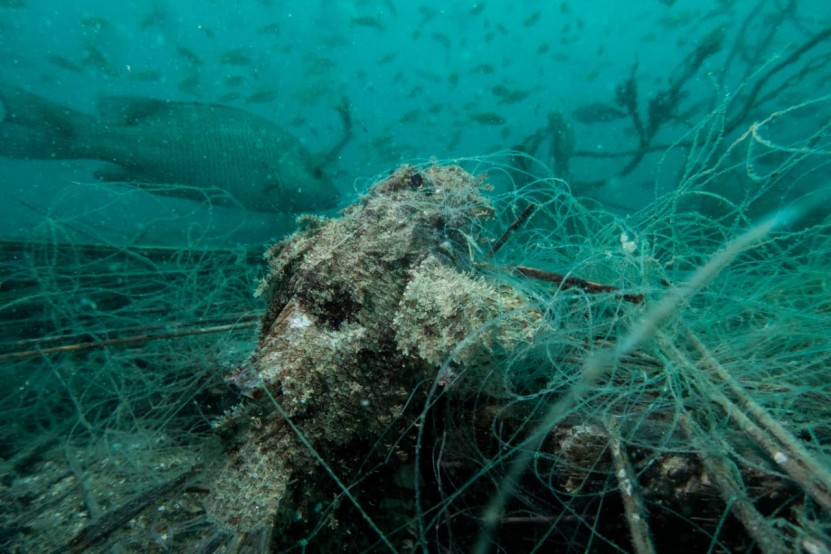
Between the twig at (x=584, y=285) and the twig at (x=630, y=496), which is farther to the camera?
the twig at (x=584, y=285)

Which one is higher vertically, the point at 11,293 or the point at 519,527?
the point at 11,293

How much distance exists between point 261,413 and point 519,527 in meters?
1.42

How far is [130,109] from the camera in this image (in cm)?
879

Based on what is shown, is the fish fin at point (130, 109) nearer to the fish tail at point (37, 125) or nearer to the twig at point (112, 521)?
the fish tail at point (37, 125)

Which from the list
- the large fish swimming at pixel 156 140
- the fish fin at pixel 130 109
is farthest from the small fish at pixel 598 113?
the fish fin at pixel 130 109

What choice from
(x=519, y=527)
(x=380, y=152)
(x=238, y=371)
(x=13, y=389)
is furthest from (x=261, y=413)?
(x=380, y=152)

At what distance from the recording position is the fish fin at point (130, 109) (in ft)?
28.6

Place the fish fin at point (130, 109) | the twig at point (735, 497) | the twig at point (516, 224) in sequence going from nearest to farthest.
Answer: the twig at point (735, 497), the twig at point (516, 224), the fish fin at point (130, 109)

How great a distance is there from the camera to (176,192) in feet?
30.4

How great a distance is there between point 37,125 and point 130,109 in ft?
8.77

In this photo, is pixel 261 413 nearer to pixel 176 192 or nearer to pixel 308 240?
pixel 308 240

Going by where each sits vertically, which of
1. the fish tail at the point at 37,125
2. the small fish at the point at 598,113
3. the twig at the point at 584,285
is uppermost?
the fish tail at the point at 37,125

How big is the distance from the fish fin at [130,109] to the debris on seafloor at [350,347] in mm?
9481

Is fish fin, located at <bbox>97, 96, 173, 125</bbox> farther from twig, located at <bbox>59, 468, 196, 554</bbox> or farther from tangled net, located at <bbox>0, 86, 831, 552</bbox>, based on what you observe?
twig, located at <bbox>59, 468, 196, 554</bbox>
